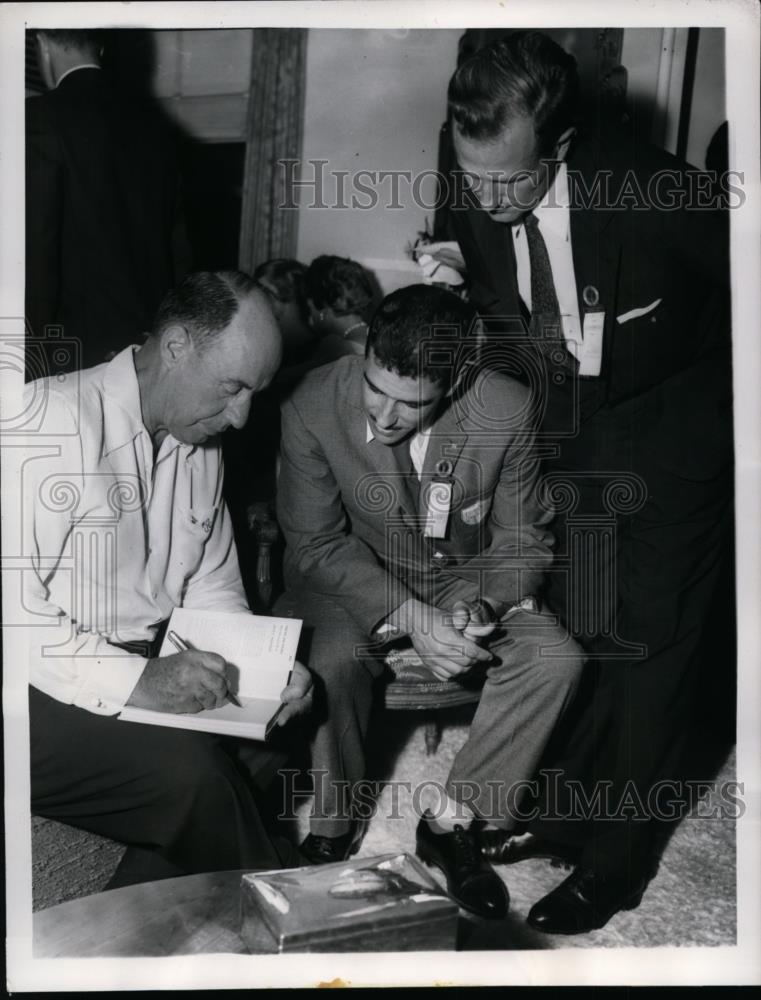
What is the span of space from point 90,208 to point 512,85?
878 millimetres

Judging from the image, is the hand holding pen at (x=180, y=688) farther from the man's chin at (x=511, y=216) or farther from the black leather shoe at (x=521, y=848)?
the man's chin at (x=511, y=216)

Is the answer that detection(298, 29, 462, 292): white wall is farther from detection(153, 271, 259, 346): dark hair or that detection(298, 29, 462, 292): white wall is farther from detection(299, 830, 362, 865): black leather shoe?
detection(299, 830, 362, 865): black leather shoe

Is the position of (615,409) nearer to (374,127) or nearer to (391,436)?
(391,436)

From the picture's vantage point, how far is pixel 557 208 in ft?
6.01

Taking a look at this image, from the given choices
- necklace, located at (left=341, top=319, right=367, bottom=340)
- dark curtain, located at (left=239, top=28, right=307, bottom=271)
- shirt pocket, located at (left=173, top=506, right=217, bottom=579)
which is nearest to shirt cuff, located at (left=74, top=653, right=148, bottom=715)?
shirt pocket, located at (left=173, top=506, right=217, bottom=579)

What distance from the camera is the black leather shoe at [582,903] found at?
1730mm

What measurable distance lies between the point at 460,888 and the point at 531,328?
119 centimetres

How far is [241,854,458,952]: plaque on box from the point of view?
49.6 inches

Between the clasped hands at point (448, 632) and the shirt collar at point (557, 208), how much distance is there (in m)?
0.81

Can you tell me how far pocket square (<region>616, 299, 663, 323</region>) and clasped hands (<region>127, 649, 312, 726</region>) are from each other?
107 centimetres

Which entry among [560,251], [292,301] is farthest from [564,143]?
[292,301]

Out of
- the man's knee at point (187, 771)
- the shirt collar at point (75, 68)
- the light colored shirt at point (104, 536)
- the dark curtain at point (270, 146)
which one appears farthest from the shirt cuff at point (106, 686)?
the dark curtain at point (270, 146)

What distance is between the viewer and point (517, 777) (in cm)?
188

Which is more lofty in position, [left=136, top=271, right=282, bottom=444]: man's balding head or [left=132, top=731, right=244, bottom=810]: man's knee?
[left=136, top=271, right=282, bottom=444]: man's balding head
